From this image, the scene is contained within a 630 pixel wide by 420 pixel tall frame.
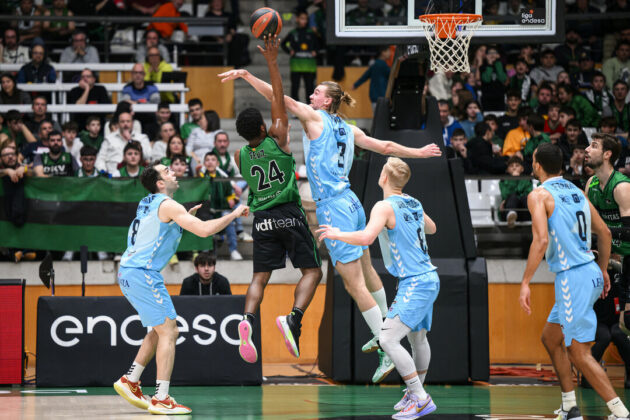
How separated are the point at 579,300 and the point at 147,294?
12.9 feet

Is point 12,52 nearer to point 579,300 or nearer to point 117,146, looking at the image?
point 117,146

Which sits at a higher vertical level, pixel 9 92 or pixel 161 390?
pixel 9 92

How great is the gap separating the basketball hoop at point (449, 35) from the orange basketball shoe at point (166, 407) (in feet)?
14.6

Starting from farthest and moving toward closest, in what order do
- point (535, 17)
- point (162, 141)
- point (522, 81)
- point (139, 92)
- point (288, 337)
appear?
1. point (522, 81)
2. point (139, 92)
3. point (162, 141)
4. point (535, 17)
5. point (288, 337)

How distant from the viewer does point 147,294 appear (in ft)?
30.1

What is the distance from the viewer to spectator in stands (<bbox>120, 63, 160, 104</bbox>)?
16.5 m

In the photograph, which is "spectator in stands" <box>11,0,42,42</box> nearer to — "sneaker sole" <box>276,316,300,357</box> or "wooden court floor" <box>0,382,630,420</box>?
A: "wooden court floor" <box>0,382,630,420</box>

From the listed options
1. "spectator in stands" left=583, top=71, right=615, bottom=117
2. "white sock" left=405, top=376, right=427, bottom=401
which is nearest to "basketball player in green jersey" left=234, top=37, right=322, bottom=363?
"white sock" left=405, top=376, right=427, bottom=401

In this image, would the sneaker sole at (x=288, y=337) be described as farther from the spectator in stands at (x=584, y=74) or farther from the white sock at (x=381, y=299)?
the spectator in stands at (x=584, y=74)

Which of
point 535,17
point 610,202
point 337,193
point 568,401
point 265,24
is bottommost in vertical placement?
point 568,401

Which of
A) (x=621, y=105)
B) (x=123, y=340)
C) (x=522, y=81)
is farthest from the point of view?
(x=522, y=81)

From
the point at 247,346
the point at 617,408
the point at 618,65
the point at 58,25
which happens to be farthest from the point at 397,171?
the point at 58,25

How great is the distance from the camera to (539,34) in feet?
Answer: 36.1

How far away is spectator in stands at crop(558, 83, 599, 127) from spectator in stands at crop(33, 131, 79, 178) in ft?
27.3
